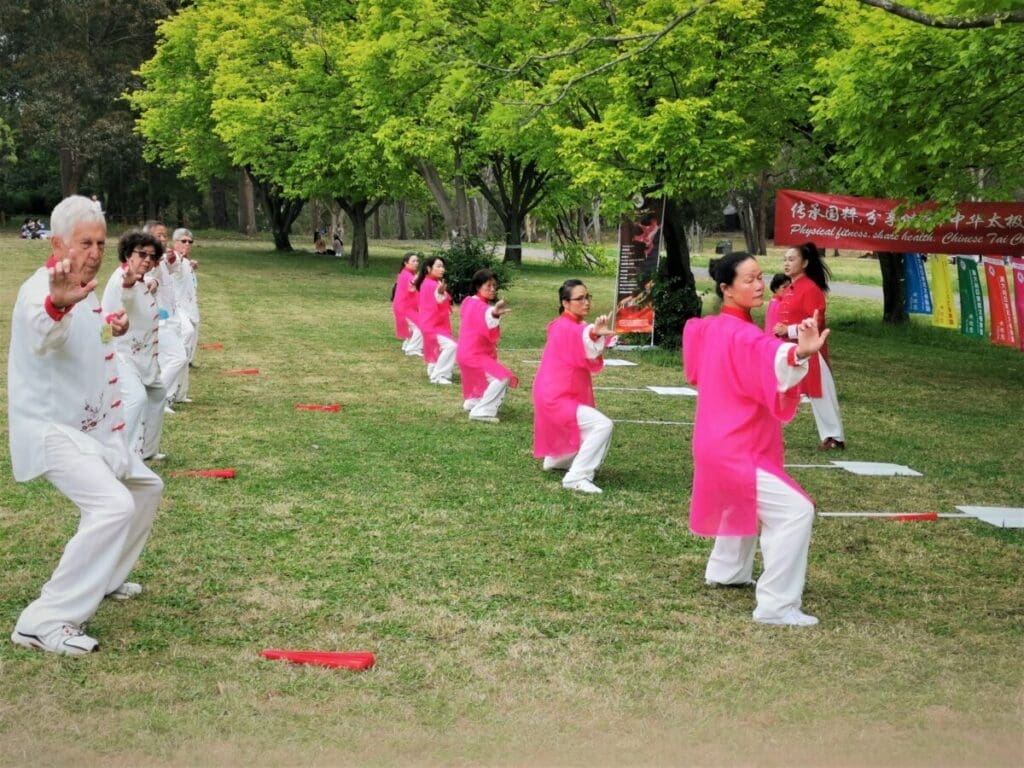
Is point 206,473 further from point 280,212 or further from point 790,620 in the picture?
point 280,212

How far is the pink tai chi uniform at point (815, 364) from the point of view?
1088 centimetres

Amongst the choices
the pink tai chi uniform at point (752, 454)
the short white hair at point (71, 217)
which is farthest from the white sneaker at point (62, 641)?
the pink tai chi uniform at point (752, 454)

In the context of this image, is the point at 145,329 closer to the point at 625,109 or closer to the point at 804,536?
the point at 804,536

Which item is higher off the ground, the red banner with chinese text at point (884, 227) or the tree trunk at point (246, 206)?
the tree trunk at point (246, 206)

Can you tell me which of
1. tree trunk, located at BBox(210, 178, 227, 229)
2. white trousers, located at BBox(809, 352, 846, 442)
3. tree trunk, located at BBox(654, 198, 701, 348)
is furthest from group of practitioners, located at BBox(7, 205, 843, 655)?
tree trunk, located at BBox(210, 178, 227, 229)

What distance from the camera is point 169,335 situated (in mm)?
11688

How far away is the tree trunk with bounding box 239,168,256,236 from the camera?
6412 centimetres

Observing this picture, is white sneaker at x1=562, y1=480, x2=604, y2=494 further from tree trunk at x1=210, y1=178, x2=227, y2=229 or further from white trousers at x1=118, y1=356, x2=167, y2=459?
tree trunk at x1=210, y1=178, x2=227, y2=229

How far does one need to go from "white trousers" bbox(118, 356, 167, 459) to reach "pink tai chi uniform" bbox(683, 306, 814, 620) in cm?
360

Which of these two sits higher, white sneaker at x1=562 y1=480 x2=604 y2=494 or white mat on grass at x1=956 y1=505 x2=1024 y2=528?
white sneaker at x1=562 y1=480 x2=604 y2=494

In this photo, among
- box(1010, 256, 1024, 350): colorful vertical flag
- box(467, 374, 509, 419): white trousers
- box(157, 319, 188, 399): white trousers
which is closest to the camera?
box(157, 319, 188, 399): white trousers

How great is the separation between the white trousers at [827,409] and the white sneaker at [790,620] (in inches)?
205

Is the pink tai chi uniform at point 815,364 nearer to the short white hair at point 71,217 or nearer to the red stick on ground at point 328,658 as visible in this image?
the red stick on ground at point 328,658

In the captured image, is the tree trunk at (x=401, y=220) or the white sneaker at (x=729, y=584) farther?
the tree trunk at (x=401, y=220)
